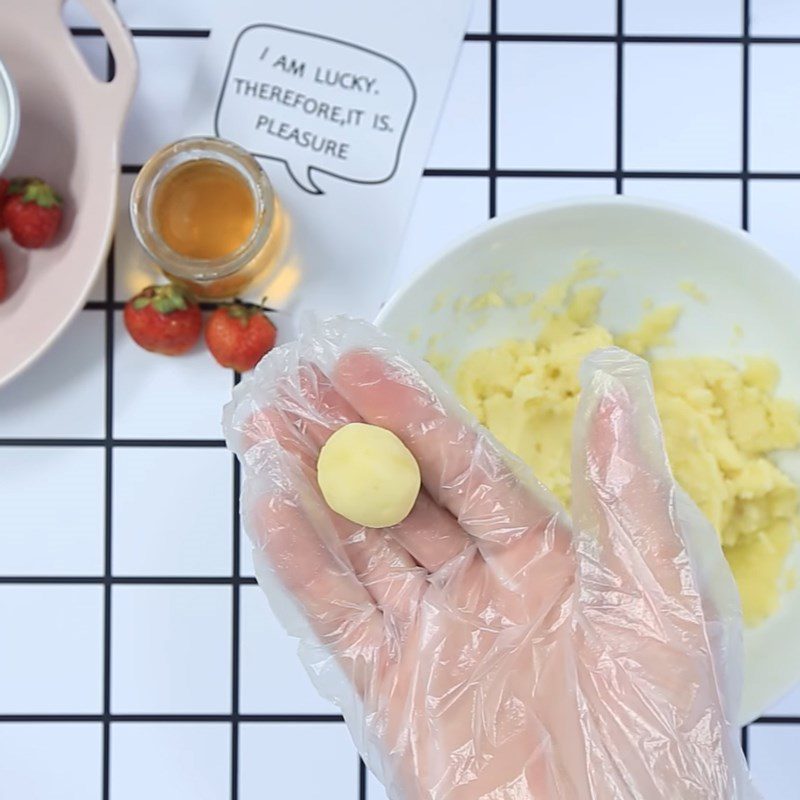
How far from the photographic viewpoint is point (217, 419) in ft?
2.86

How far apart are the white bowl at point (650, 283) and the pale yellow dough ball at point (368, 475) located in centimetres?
11

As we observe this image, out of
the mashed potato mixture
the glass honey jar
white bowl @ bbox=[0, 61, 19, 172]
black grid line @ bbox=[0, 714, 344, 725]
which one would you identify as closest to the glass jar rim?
the glass honey jar

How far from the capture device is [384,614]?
74cm

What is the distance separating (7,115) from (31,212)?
0.27 feet

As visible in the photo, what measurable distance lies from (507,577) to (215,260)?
35 cm

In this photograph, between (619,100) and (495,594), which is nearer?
(495,594)

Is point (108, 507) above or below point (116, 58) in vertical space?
below

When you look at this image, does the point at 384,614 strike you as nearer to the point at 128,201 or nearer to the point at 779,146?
the point at 128,201

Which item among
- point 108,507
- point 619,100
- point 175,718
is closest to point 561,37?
point 619,100

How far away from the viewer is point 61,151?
0.85 m

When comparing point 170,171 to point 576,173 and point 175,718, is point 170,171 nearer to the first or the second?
point 576,173

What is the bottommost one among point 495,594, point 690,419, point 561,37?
point 495,594

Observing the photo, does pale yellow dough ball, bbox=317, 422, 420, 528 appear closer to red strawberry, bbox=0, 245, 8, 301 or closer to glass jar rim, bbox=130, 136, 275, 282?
glass jar rim, bbox=130, 136, 275, 282

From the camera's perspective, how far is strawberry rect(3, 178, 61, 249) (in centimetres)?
82
